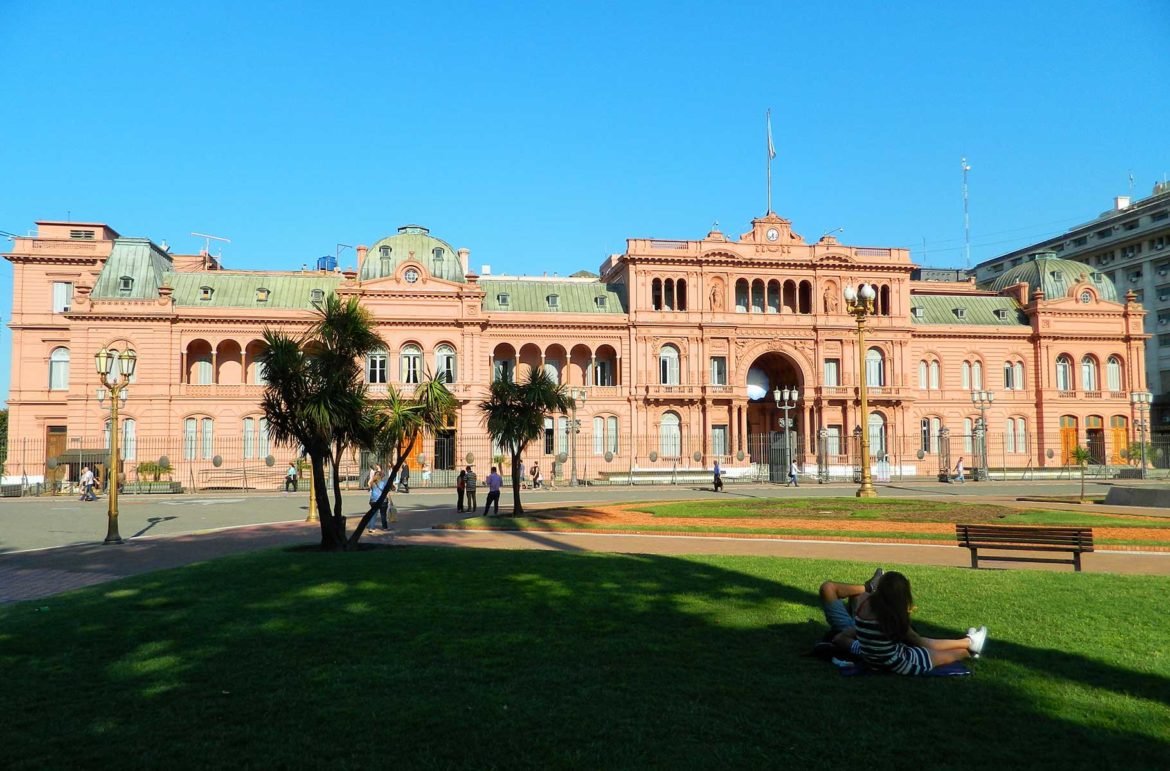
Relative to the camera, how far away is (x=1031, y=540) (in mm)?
13711

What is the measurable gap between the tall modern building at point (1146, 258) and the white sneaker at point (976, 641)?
243 feet

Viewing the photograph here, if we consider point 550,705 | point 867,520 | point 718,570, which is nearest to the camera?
point 550,705

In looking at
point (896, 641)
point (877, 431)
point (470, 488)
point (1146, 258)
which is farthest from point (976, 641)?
point (1146, 258)

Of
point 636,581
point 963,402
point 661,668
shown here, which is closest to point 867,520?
point 636,581

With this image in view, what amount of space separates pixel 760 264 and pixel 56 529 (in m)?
44.8

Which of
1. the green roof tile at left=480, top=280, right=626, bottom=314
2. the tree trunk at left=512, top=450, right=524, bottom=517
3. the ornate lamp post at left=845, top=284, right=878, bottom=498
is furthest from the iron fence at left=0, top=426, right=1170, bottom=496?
the ornate lamp post at left=845, top=284, right=878, bottom=498

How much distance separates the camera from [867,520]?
22.1m

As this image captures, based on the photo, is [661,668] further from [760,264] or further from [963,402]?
[963,402]

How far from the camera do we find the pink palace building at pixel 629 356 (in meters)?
51.3

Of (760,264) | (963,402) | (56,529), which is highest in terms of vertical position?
(760,264)

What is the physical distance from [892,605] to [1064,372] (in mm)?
64389

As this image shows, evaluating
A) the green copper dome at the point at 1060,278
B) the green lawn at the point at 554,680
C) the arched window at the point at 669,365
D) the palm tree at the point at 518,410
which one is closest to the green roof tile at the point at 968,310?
the green copper dome at the point at 1060,278

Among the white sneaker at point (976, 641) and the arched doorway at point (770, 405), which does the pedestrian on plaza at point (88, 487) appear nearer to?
the arched doorway at point (770, 405)

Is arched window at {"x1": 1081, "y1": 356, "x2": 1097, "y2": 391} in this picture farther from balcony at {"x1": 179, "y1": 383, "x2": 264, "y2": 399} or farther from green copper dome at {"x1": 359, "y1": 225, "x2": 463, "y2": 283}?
balcony at {"x1": 179, "y1": 383, "x2": 264, "y2": 399}
